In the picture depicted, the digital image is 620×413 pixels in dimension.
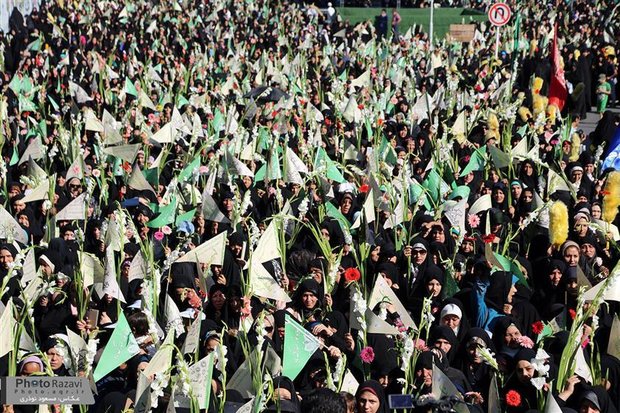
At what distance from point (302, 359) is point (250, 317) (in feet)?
2.84

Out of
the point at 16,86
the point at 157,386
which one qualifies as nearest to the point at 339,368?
the point at 157,386

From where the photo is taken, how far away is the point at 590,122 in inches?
793

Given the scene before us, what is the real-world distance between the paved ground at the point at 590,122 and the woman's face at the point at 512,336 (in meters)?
12.0

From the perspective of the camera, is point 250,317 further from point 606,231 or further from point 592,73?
point 592,73

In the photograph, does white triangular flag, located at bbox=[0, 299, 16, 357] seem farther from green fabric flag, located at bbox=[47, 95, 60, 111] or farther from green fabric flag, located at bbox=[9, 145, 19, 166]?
green fabric flag, located at bbox=[47, 95, 60, 111]

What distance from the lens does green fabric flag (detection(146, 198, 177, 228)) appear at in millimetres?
10125

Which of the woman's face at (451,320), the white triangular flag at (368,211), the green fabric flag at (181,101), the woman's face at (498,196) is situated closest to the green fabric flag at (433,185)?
the woman's face at (498,196)

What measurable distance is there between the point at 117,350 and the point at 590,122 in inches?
570

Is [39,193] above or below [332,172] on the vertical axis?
above

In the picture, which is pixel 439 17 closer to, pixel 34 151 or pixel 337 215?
pixel 34 151

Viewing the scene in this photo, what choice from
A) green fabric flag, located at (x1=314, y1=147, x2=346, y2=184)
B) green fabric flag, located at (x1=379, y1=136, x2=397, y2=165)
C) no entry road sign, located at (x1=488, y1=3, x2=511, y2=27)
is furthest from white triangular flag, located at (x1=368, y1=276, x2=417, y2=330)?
no entry road sign, located at (x1=488, y1=3, x2=511, y2=27)

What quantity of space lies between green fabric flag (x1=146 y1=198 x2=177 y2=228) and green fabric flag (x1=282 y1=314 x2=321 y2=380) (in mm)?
3341

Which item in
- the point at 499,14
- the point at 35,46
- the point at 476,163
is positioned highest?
the point at 499,14

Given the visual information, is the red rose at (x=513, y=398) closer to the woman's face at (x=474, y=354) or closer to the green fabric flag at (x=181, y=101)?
the woman's face at (x=474, y=354)
